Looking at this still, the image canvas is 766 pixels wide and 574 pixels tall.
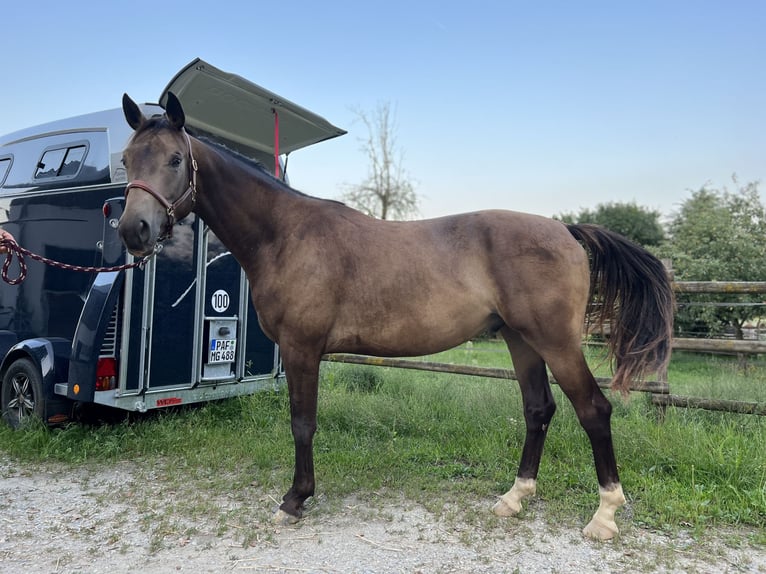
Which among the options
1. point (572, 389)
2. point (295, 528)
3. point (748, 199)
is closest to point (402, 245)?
point (572, 389)

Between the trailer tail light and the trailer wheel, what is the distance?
685 mm

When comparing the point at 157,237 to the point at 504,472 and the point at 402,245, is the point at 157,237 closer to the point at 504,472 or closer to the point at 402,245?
the point at 402,245

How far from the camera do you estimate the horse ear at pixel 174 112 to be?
286 centimetres

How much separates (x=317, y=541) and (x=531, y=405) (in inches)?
65.4

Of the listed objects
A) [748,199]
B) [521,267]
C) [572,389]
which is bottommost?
[572,389]

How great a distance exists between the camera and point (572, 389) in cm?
285

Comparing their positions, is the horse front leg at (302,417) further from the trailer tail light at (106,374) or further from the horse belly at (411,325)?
the trailer tail light at (106,374)

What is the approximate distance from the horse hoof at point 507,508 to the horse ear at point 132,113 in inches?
128

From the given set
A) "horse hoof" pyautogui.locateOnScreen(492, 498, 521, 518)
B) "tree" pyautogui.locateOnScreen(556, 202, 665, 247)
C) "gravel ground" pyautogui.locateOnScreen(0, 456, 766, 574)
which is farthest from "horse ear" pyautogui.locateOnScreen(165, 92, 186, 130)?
"tree" pyautogui.locateOnScreen(556, 202, 665, 247)

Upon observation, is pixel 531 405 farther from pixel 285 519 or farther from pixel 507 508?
pixel 285 519

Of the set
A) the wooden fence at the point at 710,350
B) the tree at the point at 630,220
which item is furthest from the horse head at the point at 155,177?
the tree at the point at 630,220

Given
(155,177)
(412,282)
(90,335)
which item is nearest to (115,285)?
(90,335)

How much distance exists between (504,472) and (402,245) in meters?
1.87

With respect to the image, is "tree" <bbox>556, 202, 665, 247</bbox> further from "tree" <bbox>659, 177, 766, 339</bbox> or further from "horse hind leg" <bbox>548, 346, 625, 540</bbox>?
"horse hind leg" <bbox>548, 346, 625, 540</bbox>
